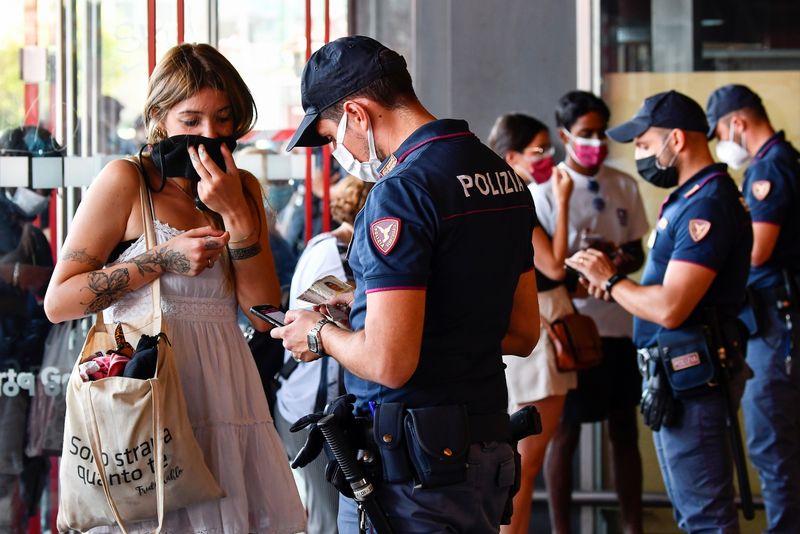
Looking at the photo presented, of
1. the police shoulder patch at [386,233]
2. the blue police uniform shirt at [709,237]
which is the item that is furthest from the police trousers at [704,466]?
the police shoulder patch at [386,233]

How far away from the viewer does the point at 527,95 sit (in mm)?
4703

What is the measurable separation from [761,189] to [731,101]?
17.2 inches

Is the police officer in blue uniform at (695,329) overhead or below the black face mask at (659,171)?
below

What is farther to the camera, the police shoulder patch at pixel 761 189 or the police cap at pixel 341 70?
the police shoulder patch at pixel 761 189

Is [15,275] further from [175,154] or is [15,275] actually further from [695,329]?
[695,329]

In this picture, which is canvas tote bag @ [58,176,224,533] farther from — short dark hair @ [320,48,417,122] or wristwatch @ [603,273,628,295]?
wristwatch @ [603,273,628,295]

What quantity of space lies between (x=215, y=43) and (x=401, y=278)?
2.53 meters

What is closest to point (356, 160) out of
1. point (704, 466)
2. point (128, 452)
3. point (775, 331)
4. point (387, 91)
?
point (387, 91)

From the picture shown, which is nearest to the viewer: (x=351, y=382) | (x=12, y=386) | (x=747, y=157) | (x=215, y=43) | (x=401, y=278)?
(x=401, y=278)

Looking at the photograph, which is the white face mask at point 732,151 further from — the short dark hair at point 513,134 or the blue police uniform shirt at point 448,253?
the blue police uniform shirt at point 448,253

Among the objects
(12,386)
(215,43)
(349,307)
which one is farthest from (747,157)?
(12,386)

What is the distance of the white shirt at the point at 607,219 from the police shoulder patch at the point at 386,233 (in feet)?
7.82

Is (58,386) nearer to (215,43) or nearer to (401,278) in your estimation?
(215,43)

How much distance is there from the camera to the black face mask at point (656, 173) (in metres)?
3.51
